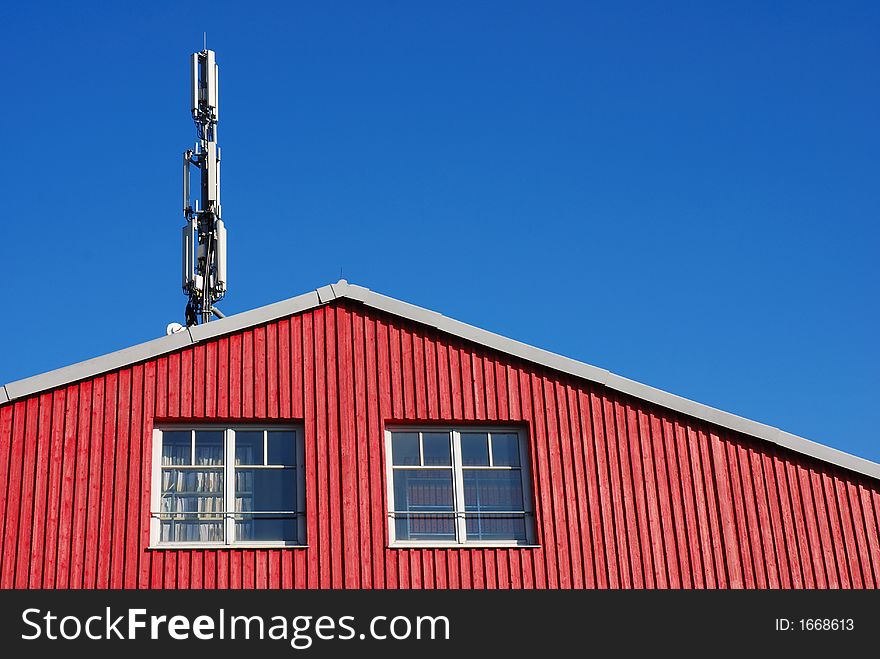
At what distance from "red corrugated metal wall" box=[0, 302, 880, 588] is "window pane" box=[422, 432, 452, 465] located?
30 centimetres

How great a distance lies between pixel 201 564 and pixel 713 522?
6.96m

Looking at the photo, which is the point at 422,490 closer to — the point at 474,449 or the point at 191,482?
the point at 474,449

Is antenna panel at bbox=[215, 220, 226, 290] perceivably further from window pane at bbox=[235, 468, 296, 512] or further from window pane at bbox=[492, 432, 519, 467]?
A: window pane at bbox=[492, 432, 519, 467]

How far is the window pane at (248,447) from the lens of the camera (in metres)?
16.0

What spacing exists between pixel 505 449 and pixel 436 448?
0.98 meters

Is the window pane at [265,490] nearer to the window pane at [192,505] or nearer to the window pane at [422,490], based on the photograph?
the window pane at [192,505]

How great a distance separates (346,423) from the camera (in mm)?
16172

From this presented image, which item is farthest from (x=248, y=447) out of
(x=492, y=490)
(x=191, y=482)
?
(x=492, y=490)

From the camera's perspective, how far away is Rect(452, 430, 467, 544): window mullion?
15953mm

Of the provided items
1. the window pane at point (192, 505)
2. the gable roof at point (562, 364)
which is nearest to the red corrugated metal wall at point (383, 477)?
the gable roof at point (562, 364)
